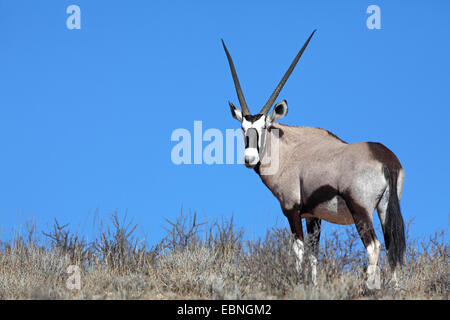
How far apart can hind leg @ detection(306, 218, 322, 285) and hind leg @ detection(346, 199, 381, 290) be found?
2.20 feet

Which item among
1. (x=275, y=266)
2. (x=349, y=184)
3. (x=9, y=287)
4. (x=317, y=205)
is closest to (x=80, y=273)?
(x=9, y=287)

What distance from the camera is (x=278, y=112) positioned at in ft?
27.9

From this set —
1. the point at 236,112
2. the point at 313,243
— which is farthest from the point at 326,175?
the point at 236,112

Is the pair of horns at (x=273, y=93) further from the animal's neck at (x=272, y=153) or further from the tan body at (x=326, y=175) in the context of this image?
the tan body at (x=326, y=175)

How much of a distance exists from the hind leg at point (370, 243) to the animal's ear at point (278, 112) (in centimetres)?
228

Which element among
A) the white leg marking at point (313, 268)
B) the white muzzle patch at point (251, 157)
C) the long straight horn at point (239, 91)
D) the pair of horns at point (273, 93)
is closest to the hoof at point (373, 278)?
the white leg marking at point (313, 268)

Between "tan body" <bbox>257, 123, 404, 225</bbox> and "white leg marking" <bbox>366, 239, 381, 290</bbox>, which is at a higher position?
"tan body" <bbox>257, 123, 404, 225</bbox>

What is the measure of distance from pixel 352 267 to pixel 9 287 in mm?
5159

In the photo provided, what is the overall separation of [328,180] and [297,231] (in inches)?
35.9

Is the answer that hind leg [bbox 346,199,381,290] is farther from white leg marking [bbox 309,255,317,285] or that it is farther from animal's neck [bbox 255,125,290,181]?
animal's neck [bbox 255,125,290,181]

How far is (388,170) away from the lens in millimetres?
7133

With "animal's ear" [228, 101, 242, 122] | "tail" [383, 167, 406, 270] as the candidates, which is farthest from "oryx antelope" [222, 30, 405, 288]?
"animal's ear" [228, 101, 242, 122]

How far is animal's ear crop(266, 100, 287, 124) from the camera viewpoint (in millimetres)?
8398
